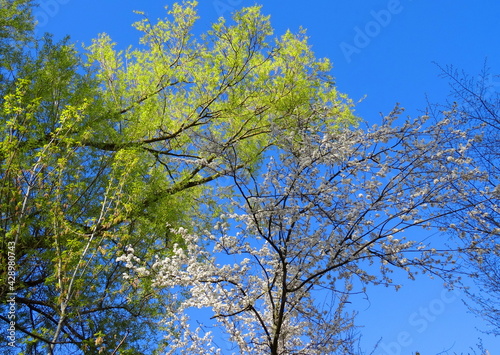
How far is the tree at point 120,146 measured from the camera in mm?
5223

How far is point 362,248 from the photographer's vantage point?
15.3ft

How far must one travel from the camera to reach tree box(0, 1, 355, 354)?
5223 millimetres

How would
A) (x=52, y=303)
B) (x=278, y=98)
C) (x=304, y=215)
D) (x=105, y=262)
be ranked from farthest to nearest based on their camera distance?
(x=278, y=98) < (x=105, y=262) < (x=52, y=303) < (x=304, y=215)

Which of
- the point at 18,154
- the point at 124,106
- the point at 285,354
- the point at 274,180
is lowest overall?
the point at 285,354

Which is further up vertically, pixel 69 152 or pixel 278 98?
pixel 278 98

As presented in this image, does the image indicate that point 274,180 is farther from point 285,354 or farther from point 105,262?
point 105,262

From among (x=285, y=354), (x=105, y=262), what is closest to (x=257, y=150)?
(x=105, y=262)

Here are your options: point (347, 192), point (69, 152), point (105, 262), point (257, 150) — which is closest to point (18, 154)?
point (69, 152)

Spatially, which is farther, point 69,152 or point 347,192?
point 69,152

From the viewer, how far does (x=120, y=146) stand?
24.1 ft

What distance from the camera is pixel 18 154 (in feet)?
17.6

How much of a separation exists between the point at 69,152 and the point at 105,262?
149 centimetres

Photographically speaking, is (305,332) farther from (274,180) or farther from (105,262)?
(105,262)

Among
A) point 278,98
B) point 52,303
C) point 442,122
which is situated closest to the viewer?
point 442,122
